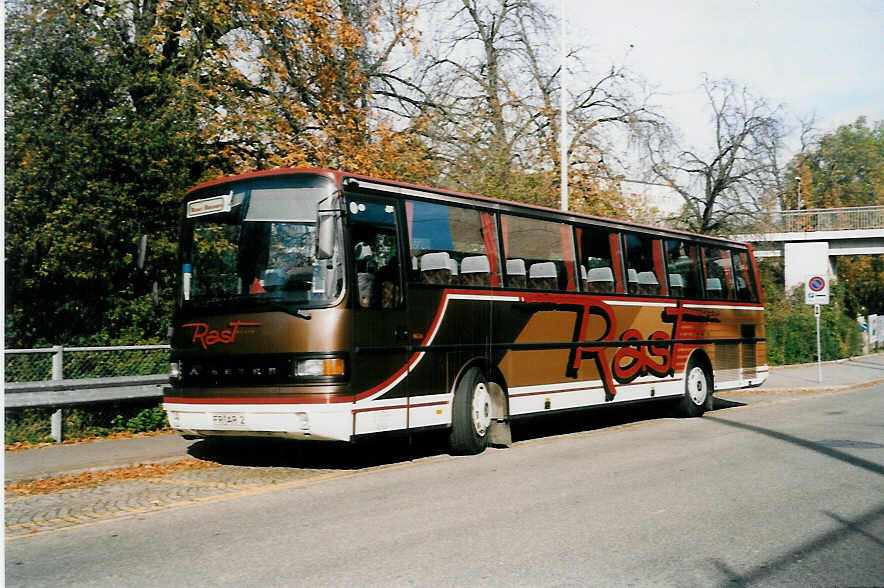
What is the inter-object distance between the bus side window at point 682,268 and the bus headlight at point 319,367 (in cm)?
862

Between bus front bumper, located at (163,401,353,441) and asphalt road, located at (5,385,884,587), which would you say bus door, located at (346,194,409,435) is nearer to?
bus front bumper, located at (163,401,353,441)

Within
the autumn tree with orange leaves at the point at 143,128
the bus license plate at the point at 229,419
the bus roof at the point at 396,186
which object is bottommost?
the bus license plate at the point at 229,419

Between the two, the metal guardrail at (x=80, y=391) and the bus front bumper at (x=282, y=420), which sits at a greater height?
the metal guardrail at (x=80, y=391)

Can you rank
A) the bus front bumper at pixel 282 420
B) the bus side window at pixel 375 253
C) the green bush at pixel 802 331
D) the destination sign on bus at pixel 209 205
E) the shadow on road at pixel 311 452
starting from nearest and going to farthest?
the bus front bumper at pixel 282 420
the bus side window at pixel 375 253
the destination sign on bus at pixel 209 205
the shadow on road at pixel 311 452
the green bush at pixel 802 331

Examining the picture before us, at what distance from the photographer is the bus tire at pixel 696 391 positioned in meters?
16.9

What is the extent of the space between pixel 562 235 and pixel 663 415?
540 centimetres

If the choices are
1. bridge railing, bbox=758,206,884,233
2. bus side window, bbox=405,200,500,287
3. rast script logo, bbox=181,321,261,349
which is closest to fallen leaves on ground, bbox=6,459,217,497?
rast script logo, bbox=181,321,261,349

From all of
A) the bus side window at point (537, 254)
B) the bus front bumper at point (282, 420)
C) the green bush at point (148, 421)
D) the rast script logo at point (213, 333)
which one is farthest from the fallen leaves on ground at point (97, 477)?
the bus side window at point (537, 254)

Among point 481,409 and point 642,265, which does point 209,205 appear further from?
point 642,265

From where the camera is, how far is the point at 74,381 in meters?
12.3

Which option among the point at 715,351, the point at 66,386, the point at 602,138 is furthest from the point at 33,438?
the point at 602,138

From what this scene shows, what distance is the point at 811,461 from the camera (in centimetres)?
1073

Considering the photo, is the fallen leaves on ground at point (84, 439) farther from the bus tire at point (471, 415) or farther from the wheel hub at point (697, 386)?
the wheel hub at point (697, 386)

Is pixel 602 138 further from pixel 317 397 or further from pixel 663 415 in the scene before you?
pixel 317 397
